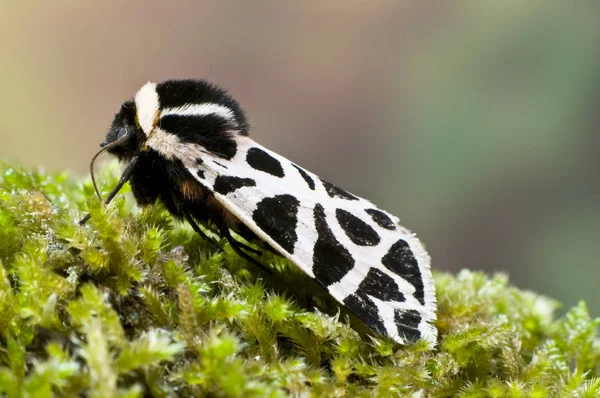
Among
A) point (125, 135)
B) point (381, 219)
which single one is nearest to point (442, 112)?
point (381, 219)

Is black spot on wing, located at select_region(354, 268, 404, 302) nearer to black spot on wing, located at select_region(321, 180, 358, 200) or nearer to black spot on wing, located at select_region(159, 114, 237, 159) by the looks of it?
black spot on wing, located at select_region(321, 180, 358, 200)

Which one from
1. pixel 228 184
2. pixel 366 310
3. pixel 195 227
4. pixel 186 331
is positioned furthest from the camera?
pixel 195 227

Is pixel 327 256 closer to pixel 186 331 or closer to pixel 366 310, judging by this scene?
pixel 366 310

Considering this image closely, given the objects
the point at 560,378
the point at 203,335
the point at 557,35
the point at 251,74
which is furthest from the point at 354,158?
the point at 203,335

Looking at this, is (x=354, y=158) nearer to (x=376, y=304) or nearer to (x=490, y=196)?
(x=490, y=196)

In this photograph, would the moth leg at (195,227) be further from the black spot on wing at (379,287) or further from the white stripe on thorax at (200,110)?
the black spot on wing at (379,287)

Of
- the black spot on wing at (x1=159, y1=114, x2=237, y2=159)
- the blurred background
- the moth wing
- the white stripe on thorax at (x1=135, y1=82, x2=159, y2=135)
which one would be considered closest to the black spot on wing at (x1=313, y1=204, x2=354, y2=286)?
the moth wing
